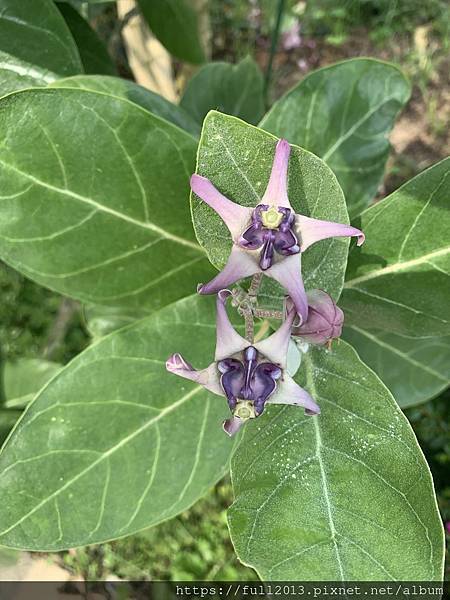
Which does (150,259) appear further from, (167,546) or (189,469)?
(167,546)

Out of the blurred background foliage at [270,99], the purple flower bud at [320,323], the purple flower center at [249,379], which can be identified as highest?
the purple flower center at [249,379]

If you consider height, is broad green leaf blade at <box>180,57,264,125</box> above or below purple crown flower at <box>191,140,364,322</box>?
below

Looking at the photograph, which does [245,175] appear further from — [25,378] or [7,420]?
[25,378]

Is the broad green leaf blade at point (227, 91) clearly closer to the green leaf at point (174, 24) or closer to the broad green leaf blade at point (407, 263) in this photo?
the green leaf at point (174, 24)

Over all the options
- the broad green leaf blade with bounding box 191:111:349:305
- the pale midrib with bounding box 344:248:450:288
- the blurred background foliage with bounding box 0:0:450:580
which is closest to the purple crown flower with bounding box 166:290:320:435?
the broad green leaf blade with bounding box 191:111:349:305

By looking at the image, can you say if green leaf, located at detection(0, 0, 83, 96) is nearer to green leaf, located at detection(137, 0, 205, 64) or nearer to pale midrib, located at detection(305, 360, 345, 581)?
green leaf, located at detection(137, 0, 205, 64)

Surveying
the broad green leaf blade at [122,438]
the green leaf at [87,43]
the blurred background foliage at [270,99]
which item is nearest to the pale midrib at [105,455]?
the broad green leaf blade at [122,438]

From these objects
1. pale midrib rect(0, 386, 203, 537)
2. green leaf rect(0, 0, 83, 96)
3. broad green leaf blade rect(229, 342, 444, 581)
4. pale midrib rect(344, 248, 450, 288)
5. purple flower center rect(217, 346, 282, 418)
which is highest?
green leaf rect(0, 0, 83, 96)
